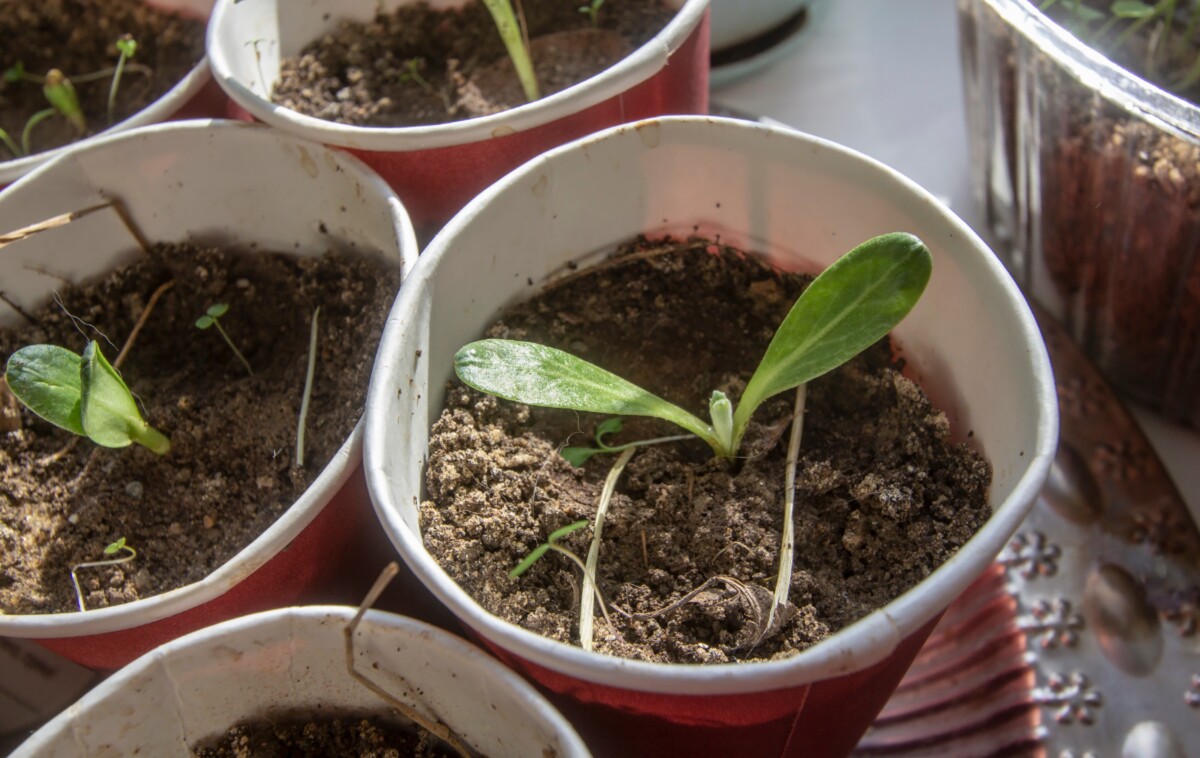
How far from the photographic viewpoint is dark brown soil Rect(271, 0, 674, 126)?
99 cm

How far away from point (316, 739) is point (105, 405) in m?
0.27

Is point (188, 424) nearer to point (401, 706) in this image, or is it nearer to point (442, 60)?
point (401, 706)

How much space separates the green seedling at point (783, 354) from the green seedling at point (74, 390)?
267 mm

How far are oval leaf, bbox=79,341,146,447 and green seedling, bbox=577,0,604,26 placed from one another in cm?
53

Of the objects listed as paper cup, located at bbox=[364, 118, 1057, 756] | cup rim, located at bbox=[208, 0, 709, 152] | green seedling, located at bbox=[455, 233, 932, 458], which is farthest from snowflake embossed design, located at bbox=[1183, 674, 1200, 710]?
cup rim, located at bbox=[208, 0, 709, 152]

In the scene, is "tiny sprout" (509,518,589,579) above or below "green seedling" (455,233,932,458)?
below

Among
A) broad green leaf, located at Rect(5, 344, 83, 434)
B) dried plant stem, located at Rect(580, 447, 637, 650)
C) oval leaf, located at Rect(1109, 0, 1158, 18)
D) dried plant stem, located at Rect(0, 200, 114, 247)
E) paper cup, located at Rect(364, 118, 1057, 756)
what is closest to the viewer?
paper cup, located at Rect(364, 118, 1057, 756)

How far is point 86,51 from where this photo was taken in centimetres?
115

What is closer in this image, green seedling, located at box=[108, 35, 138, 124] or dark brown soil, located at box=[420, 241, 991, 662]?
dark brown soil, located at box=[420, 241, 991, 662]

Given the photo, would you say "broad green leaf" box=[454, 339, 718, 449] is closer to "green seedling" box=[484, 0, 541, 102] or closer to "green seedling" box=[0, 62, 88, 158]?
"green seedling" box=[484, 0, 541, 102]

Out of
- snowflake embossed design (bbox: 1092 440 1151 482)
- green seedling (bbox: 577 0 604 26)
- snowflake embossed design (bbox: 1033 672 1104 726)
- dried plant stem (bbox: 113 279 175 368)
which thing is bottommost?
snowflake embossed design (bbox: 1033 672 1104 726)

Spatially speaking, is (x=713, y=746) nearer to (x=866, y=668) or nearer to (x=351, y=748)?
(x=866, y=668)

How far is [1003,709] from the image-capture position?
77 cm

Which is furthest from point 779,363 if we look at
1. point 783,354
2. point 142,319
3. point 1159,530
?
point 142,319
